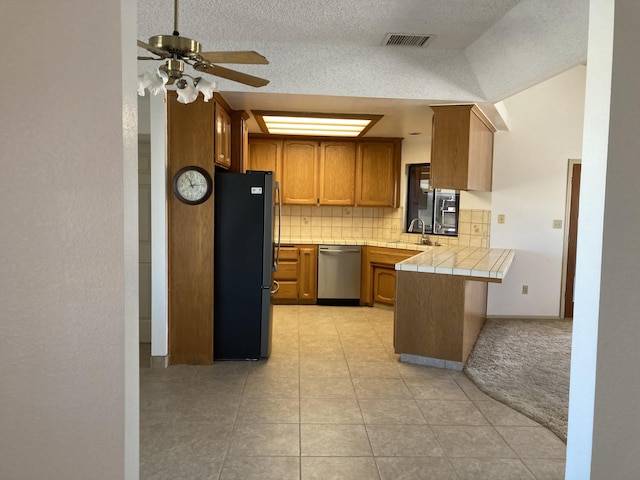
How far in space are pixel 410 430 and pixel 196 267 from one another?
7.02 feet

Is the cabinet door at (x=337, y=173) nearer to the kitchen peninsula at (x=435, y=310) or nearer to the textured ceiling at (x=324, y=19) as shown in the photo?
the kitchen peninsula at (x=435, y=310)

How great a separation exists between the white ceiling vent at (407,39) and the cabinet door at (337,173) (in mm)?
2924

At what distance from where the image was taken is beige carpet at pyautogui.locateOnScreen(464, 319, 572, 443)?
3322mm

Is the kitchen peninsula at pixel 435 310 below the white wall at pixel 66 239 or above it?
below

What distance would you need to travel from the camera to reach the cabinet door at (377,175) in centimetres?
661

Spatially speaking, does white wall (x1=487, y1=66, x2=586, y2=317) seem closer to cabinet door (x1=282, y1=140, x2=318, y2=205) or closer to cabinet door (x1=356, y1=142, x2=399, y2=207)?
cabinet door (x1=356, y1=142, x2=399, y2=207)

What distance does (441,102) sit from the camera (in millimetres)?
4074

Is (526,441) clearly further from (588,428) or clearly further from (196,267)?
(196,267)

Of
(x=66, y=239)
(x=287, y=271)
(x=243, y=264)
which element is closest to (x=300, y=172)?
(x=287, y=271)

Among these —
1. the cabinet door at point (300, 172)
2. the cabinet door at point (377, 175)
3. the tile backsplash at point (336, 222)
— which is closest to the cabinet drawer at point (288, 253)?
the tile backsplash at point (336, 222)

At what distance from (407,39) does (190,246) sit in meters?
2.35

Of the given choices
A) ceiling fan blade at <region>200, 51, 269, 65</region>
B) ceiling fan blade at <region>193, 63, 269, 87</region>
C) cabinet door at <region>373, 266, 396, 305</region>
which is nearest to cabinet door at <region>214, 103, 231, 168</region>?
ceiling fan blade at <region>193, 63, 269, 87</region>

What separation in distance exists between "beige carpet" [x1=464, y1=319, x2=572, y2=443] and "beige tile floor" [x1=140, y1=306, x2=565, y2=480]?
0.14 metres

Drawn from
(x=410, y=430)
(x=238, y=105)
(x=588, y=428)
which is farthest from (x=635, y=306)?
(x=238, y=105)
